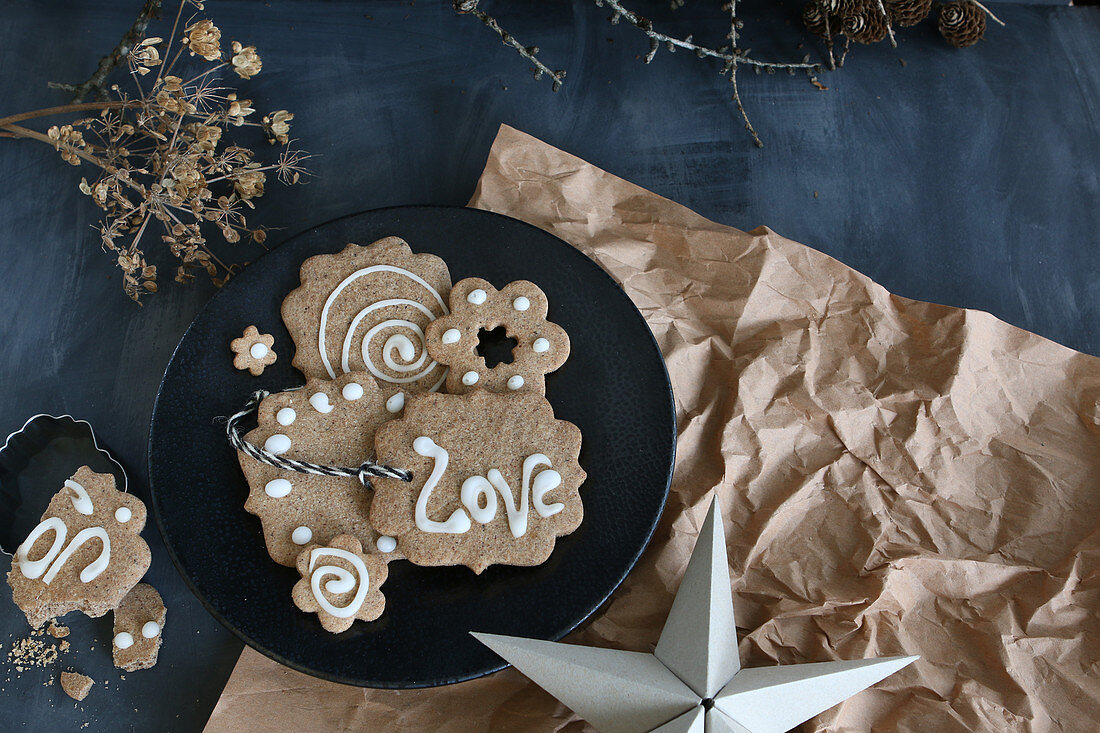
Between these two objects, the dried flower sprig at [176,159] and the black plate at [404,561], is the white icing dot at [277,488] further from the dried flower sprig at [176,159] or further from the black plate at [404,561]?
the dried flower sprig at [176,159]

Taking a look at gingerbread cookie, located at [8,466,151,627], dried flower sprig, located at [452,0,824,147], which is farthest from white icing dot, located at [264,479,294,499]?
dried flower sprig, located at [452,0,824,147]

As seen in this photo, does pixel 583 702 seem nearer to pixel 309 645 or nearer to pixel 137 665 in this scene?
pixel 309 645

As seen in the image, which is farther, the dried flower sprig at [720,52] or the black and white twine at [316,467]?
the dried flower sprig at [720,52]

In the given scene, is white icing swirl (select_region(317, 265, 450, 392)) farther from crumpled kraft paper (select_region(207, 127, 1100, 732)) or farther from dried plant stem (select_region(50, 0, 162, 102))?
dried plant stem (select_region(50, 0, 162, 102))

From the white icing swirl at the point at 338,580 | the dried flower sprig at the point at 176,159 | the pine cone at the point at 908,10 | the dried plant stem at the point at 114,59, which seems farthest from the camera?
the pine cone at the point at 908,10

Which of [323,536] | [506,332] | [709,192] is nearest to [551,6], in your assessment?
[709,192]

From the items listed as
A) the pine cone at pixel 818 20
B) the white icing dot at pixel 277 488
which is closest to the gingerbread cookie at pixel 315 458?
the white icing dot at pixel 277 488

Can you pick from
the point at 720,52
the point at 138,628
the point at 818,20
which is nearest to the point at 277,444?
the point at 138,628
